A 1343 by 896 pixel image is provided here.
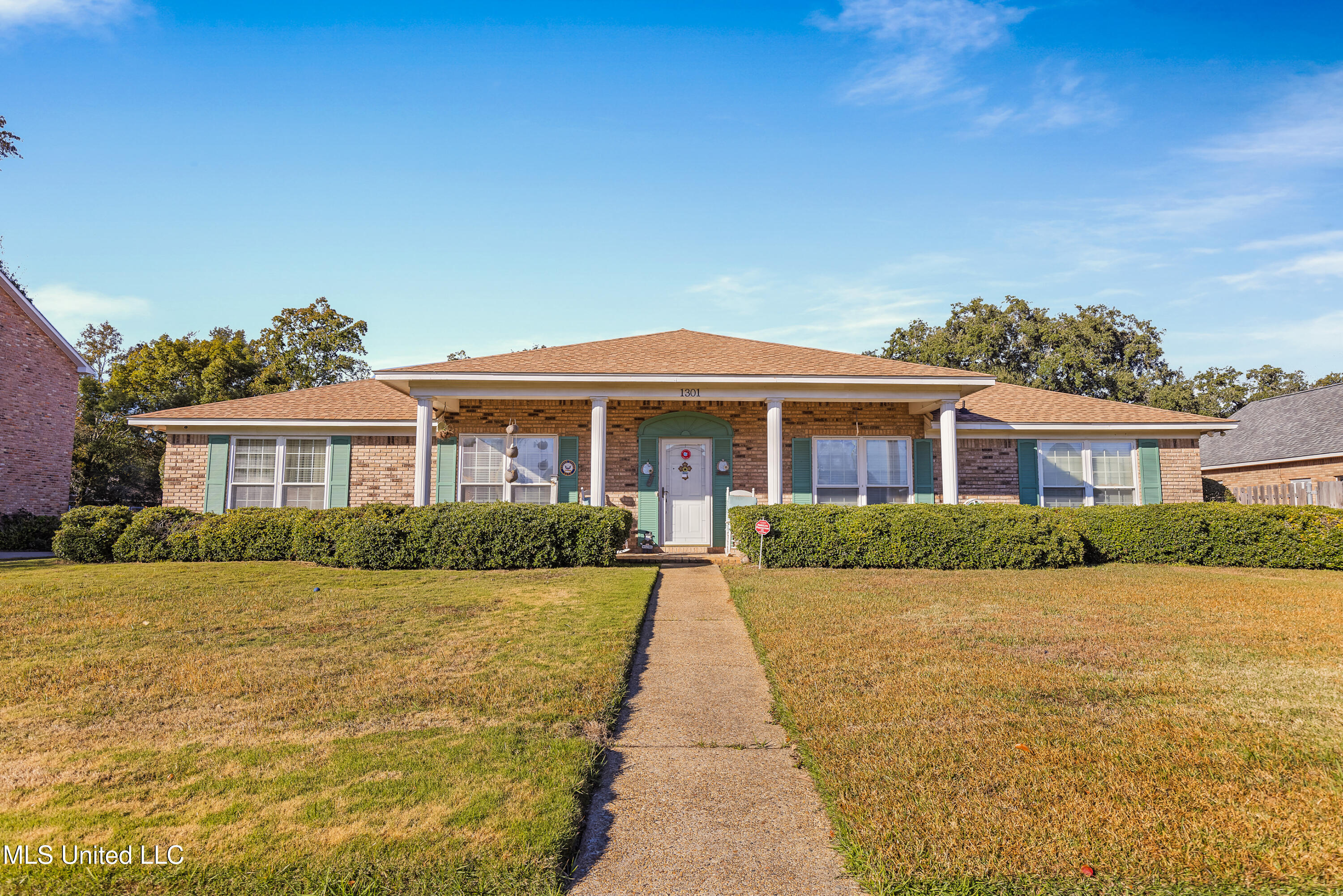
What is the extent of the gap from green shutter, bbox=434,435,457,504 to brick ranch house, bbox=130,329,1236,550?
30mm

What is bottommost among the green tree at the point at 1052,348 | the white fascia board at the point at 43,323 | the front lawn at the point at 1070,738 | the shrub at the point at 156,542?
the front lawn at the point at 1070,738

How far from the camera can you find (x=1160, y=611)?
7586 millimetres

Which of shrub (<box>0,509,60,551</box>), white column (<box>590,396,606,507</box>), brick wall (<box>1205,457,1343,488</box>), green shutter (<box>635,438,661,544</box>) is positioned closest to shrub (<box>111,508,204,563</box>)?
white column (<box>590,396,606,507</box>)

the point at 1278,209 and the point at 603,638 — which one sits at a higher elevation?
the point at 1278,209

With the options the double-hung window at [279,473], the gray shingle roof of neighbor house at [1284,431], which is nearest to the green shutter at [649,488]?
the double-hung window at [279,473]

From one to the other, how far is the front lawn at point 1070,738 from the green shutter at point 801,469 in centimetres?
696

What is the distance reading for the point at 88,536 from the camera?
12.1 m

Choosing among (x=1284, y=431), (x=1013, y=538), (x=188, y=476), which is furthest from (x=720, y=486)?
(x=1284, y=431)

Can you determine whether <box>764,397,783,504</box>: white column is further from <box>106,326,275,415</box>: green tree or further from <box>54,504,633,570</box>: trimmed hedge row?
<box>106,326,275,415</box>: green tree

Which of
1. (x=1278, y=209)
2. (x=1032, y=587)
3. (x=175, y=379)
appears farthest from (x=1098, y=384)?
(x=175, y=379)

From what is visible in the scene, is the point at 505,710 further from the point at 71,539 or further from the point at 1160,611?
the point at 71,539

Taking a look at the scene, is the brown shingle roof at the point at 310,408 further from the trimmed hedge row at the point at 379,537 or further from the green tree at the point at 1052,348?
the green tree at the point at 1052,348

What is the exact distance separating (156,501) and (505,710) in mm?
34244

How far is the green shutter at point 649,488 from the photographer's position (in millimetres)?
14516
